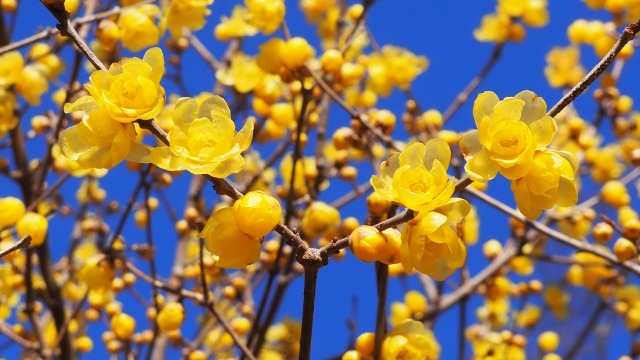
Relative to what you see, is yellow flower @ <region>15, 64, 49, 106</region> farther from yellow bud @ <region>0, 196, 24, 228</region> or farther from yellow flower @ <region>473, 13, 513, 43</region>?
yellow flower @ <region>473, 13, 513, 43</region>

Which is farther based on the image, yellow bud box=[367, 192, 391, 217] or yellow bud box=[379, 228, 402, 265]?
yellow bud box=[367, 192, 391, 217]

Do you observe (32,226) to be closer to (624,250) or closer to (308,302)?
(308,302)

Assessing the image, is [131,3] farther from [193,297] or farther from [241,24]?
[193,297]

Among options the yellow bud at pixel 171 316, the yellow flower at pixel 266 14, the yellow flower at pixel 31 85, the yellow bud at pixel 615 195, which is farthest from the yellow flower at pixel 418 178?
the yellow flower at pixel 31 85

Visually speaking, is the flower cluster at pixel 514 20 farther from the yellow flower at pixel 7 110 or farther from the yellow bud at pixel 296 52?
the yellow flower at pixel 7 110

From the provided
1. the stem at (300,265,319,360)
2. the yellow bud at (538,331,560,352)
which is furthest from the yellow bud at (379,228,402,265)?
the yellow bud at (538,331,560,352)

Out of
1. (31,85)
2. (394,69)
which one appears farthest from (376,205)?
(394,69)
